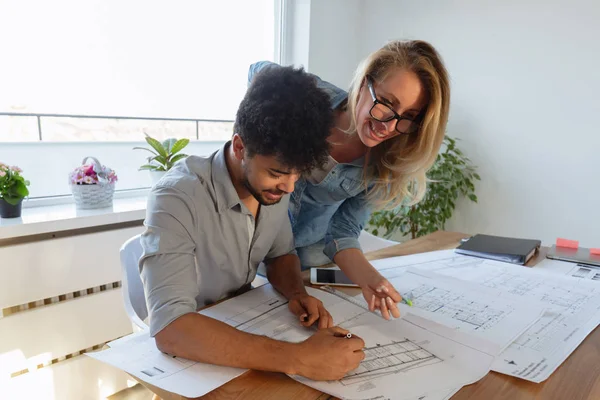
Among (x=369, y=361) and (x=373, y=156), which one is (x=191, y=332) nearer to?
(x=369, y=361)

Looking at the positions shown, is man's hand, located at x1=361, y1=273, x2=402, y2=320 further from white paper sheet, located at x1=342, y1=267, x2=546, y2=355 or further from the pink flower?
the pink flower

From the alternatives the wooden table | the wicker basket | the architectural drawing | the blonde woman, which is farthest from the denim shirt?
the wicker basket

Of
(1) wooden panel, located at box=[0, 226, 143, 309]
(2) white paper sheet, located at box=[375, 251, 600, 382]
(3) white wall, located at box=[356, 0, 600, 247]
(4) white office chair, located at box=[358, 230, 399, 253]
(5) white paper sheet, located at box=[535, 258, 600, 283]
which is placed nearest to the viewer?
(2) white paper sheet, located at box=[375, 251, 600, 382]

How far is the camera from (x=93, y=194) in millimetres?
1651

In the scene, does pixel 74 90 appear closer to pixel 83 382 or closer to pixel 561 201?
pixel 83 382

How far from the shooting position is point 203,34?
83.8 inches

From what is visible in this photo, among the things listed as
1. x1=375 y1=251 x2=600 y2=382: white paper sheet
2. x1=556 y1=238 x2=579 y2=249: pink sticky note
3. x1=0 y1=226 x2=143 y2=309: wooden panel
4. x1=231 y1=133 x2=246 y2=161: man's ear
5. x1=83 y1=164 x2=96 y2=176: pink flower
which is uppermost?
x1=231 y1=133 x2=246 y2=161: man's ear

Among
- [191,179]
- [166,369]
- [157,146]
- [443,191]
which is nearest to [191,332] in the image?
[166,369]

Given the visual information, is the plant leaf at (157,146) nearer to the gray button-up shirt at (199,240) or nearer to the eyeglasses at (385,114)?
the gray button-up shirt at (199,240)

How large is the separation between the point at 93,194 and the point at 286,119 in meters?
1.19

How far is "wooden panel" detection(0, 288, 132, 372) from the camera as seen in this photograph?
145 centimetres

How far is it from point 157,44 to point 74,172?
705mm

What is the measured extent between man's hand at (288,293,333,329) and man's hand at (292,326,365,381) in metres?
0.10

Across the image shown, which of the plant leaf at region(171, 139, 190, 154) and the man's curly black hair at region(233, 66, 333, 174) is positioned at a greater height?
the man's curly black hair at region(233, 66, 333, 174)
